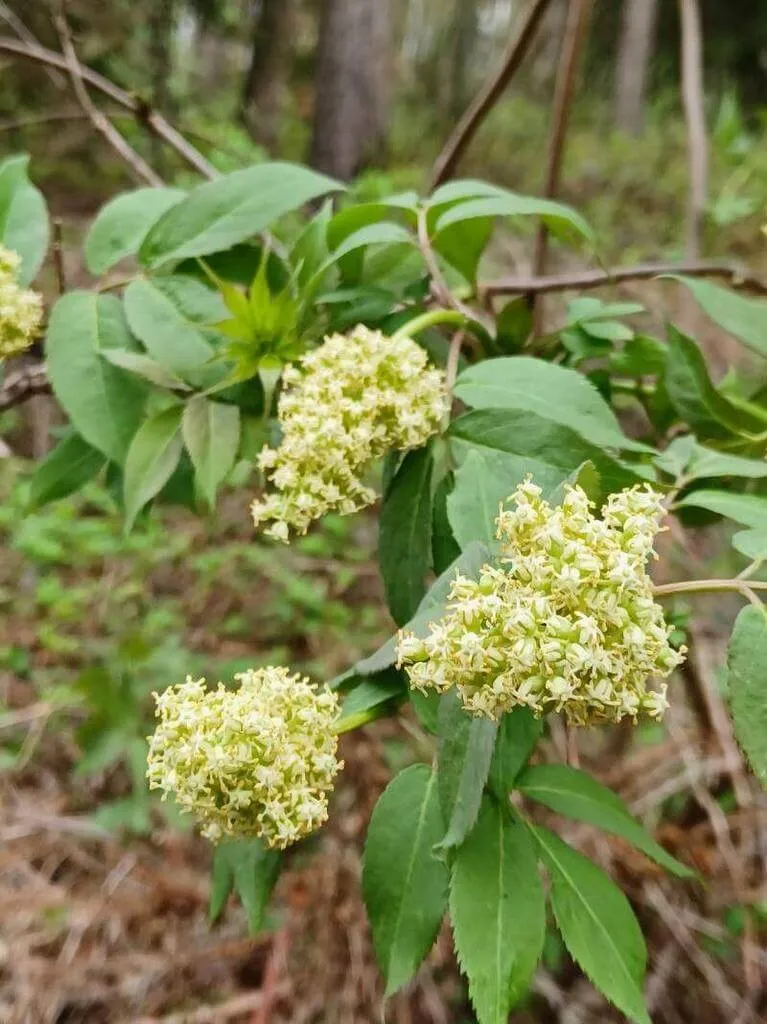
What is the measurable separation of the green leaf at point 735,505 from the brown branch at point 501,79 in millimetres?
799

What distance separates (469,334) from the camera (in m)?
1.08

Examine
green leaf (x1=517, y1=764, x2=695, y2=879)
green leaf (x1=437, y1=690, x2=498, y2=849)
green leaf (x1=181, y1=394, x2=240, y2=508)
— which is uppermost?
green leaf (x1=181, y1=394, x2=240, y2=508)

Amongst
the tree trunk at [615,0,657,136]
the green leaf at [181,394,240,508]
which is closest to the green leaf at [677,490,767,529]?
the green leaf at [181,394,240,508]

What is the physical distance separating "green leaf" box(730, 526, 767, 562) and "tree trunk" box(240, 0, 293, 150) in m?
5.22

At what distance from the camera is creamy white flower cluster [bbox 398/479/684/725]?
0.55 meters

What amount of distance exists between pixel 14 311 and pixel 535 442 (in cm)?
61

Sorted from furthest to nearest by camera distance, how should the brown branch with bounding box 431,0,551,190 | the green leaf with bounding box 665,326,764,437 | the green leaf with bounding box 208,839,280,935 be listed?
1. the brown branch with bounding box 431,0,551,190
2. the green leaf with bounding box 665,326,764,437
3. the green leaf with bounding box 208,839,280,935

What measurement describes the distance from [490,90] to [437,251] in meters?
0.44

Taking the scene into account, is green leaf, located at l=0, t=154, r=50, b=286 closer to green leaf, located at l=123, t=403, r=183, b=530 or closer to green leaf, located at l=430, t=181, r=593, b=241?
green leaf, located at l=123, t=403, r=183, b=530

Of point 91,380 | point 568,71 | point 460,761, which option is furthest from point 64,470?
point 568,71

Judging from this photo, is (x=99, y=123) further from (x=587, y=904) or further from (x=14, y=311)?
(x=587, y=904)

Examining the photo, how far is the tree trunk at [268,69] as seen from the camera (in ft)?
17.5

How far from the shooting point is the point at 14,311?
97 centimetres

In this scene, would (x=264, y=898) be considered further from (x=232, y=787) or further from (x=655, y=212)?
(x=655, y=212)
